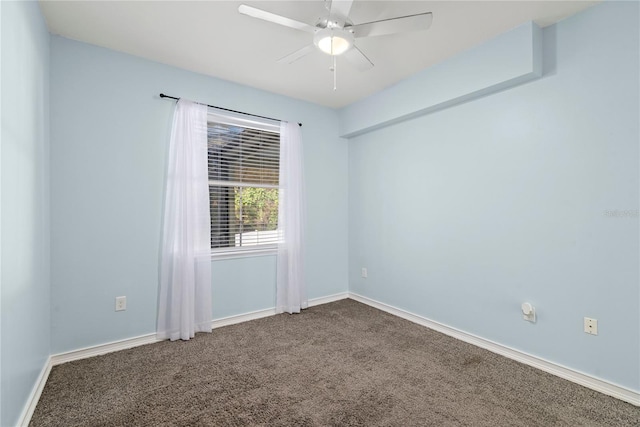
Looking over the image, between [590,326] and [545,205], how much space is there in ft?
2.85

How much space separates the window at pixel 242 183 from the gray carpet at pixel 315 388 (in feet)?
3.44

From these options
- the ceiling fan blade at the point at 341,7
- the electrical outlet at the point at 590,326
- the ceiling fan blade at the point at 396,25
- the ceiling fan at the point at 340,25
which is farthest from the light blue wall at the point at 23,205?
the electrical outlet at the point at 590,326

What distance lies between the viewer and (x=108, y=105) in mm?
2572

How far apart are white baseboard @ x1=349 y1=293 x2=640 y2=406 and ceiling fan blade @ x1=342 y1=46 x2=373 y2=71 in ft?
8.11

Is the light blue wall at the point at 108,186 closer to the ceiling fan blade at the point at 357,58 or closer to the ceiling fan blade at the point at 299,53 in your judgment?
the ceiling fan blade at the point at 299,53

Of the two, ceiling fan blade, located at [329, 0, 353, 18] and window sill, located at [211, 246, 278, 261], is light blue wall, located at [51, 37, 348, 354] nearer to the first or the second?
window sill, located at [211, 246, 278, 261]

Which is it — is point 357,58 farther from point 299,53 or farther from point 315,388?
point 315,388

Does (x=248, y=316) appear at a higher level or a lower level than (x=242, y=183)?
lower

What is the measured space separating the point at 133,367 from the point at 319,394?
1.43 m

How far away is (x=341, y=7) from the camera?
1.69 m

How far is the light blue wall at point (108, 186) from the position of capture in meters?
2.39

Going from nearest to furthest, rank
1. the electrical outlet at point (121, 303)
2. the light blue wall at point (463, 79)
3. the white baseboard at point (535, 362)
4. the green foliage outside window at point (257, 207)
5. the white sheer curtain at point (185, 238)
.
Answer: the white baseboard at point (535, 362) → the light blue wall at point (463, 79) → the electrical outlet at point (121, 303) → the white sheer curtain at point (185, 238) → the green foliage outside window at point (257, 207)

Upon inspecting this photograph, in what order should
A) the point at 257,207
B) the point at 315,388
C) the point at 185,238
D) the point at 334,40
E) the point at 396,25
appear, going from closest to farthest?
the point at 396,25, the point at 334,40, the point at 315,388, the point at 185,238, the point at 257,207

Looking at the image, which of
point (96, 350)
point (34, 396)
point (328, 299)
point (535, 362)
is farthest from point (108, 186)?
point (535, 362)
